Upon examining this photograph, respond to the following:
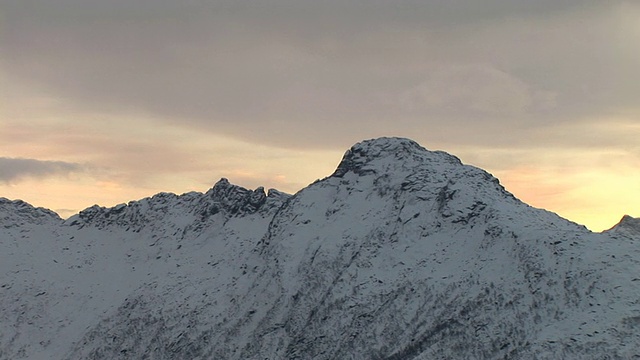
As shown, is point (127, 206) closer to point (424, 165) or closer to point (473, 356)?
point (424, 165)

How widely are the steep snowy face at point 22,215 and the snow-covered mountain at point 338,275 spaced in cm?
268

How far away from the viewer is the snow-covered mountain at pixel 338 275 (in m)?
105

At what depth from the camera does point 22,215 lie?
18762 cm

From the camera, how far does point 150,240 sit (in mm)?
169125

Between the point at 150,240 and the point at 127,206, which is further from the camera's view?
the point at 127,206

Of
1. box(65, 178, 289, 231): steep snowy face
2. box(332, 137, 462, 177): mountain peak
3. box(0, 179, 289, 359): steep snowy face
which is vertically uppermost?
box(332, 137, 462, 177): mountain peak

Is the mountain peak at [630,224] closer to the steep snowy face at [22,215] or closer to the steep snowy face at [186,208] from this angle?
the steep snowy face at [186,208]

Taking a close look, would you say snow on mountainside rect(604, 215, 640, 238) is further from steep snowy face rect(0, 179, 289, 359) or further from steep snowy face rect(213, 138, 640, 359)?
steep snowy face rect(0, 179, 289, 359)

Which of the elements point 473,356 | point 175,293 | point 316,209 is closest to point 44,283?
point 175,293

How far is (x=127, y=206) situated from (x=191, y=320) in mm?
49324

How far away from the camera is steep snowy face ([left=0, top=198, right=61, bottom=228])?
185m

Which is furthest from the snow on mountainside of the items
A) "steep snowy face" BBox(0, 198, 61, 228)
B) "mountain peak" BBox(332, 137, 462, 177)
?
"steep snowy face" BBox(0, 198, 61, 228)

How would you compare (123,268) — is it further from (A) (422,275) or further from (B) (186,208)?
(A) (422,275)

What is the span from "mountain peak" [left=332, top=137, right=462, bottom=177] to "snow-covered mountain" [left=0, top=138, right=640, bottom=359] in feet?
1.00
